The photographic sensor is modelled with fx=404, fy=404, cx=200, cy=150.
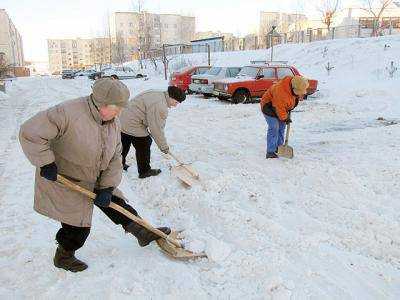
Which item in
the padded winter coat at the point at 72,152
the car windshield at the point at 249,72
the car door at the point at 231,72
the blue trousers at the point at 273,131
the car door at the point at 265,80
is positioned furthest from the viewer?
the car door at the point at 231,72

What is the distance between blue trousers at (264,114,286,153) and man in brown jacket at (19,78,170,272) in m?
3.71

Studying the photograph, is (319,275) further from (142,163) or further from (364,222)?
(142,163)

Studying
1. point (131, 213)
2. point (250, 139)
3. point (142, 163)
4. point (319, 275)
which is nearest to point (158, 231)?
point (131, 213)

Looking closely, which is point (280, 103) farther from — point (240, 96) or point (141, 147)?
point (240, 96)

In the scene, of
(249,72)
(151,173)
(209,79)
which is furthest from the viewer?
(209,79)

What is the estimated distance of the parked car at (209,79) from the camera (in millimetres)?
15852

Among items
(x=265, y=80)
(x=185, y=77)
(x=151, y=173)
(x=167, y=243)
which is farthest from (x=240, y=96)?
(x=167, y=243)

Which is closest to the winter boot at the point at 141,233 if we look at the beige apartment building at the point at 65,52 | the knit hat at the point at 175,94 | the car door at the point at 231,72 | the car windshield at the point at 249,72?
the knit hat at the point at 175,94

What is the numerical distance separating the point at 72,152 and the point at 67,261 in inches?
40.1

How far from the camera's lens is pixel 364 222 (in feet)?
13.9

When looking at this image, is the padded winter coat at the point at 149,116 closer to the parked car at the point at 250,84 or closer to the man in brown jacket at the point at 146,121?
the man in brown jacket at the point at 146,121

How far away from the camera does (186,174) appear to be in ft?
18.3

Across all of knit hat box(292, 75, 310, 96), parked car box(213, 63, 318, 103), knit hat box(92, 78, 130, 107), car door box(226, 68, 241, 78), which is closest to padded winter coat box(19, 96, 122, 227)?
knit hat box(92, 78, 130, 107)

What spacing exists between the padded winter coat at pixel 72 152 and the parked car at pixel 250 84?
11296 mm
